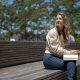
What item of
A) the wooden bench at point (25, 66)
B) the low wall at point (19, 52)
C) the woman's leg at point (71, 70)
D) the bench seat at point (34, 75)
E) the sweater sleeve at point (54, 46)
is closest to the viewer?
the bench seat at point (34, 75)

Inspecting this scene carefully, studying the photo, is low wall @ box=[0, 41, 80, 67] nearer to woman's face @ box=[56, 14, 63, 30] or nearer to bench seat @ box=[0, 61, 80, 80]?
bench seat @ box=[0, 61, 80, 80]

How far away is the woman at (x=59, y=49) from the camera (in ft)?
20.1

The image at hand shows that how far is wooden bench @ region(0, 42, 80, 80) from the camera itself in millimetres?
5375

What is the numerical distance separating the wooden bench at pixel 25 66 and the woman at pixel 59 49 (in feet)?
0.52

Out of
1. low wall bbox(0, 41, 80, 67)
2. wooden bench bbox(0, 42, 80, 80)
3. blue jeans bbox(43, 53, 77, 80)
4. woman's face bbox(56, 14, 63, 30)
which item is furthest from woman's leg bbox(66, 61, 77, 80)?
low wall bbox(0, 41, 80, 67)

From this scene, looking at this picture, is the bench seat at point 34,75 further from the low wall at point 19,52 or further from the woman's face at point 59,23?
the low wall at point 19,52

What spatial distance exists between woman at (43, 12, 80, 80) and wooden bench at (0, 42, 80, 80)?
16cm

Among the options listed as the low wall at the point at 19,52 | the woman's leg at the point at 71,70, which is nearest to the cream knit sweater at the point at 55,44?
the woman's leg at the point at 71,70

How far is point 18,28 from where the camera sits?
34688 mm

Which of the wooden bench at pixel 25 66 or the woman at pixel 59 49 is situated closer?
the wooden bench at pixel 25 66

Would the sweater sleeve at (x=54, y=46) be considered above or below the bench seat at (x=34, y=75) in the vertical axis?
above

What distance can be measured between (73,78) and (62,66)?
37 cm

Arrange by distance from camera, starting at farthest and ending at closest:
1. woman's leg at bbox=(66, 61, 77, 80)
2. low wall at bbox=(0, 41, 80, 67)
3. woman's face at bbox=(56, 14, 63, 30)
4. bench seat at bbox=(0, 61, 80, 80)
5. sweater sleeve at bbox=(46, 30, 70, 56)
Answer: low wall at bbox=(0, 41, 80, 67) < woman's face at bbox=(56, 14, 63, 30) < sweater sleeve at bbox=(46, 30, 70, 56) < woman's leg at bbox=(66, 61, 77, 80) < bench seat at bbox=(0, 61, 80, 80)

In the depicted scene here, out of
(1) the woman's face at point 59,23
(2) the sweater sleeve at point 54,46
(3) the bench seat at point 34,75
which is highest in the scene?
(1) the woman's face at point 59,23
